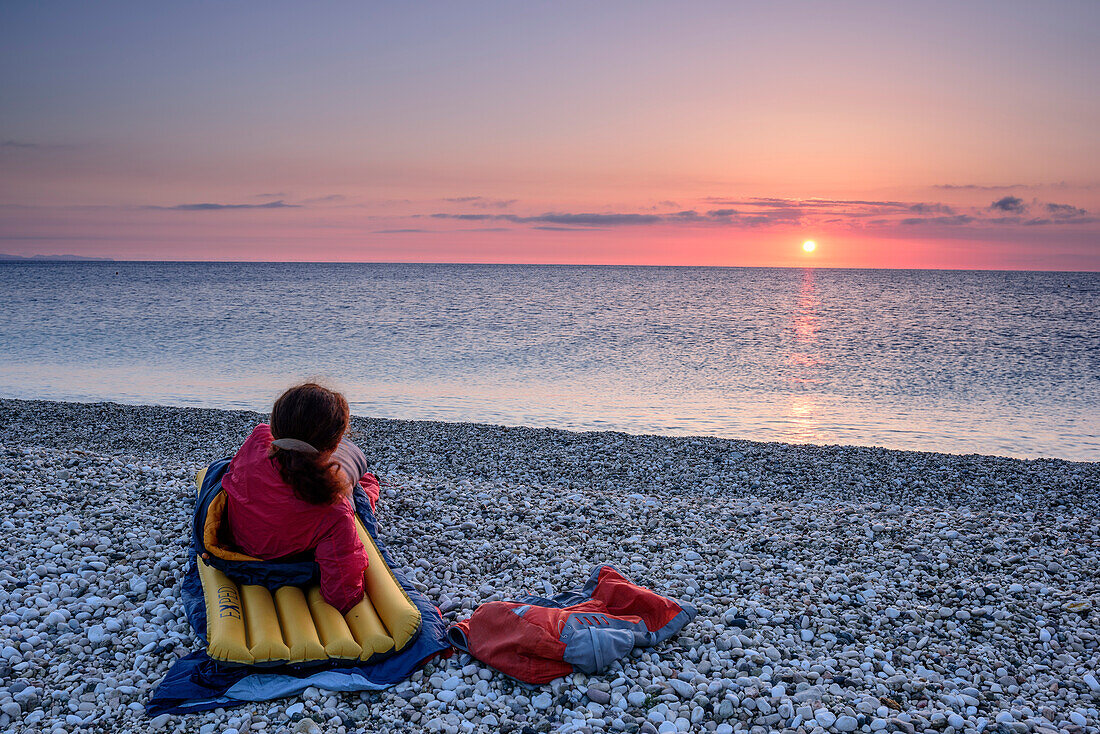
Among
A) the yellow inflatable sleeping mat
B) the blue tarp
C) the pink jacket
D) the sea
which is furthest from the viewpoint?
the sea

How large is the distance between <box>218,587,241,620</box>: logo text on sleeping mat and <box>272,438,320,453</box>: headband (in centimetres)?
111

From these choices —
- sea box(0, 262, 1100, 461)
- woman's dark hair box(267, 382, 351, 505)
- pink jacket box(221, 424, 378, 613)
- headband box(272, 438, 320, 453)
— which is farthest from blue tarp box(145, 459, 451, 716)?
sea box(0, 262, 1100, 461)

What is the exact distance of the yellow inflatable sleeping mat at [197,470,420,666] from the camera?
14.0ft

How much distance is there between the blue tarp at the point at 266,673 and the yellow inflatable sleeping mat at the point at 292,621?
65mm

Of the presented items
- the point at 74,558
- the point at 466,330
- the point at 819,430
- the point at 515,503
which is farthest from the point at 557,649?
the point at 466,330

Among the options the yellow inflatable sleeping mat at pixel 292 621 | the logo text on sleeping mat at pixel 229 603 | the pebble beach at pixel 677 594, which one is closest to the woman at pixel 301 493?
the yellow inflatable sleeping mat at pixel 292 621

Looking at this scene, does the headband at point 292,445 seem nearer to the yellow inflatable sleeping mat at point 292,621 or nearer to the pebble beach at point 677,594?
the yellow inflatable sleeping mat at point 292,621

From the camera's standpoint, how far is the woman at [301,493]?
4.53 meters

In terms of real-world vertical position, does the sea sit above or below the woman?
below

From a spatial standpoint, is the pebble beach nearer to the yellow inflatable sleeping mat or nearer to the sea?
the yellow inflatable sleeping mat

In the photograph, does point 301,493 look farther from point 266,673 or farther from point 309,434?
point 266,673

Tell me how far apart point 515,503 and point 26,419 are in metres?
11.6

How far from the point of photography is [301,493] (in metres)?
4.56

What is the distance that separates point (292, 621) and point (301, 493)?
32.6 inches
